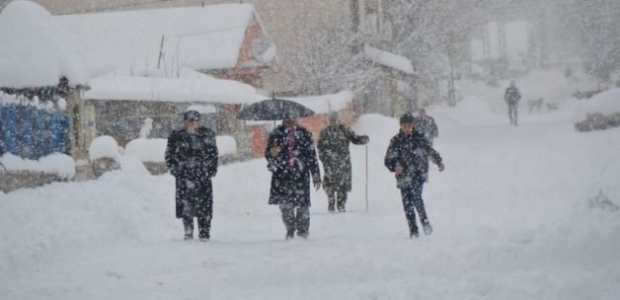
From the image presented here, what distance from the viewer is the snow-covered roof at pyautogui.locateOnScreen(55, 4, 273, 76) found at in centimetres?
2730

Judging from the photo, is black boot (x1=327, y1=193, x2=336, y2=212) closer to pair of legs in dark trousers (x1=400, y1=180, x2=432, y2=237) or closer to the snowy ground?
the snowy ground

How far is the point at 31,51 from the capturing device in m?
10.2

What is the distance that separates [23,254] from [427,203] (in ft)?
23.9

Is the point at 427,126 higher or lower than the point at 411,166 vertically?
higher

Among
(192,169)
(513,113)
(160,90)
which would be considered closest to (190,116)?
(192,169)

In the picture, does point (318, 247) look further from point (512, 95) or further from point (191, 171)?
point (512, 95)

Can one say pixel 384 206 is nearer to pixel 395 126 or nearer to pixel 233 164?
pixel 233 164

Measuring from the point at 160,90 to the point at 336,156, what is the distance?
716cm

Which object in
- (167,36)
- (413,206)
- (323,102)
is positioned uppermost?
(167,36)

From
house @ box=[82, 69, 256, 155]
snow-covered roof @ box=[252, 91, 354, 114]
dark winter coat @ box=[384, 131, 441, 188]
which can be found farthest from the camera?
snow-covered roof @ box=[252, 91, 354, 114]

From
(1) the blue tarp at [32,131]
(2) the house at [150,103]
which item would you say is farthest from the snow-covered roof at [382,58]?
(1) the blue tarp at [32,131]

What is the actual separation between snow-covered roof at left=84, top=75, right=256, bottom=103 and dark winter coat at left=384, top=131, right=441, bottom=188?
10.1m

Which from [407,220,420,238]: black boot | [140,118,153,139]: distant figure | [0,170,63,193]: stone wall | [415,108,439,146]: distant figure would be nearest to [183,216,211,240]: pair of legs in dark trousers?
[0,170,63,193]: stone wall

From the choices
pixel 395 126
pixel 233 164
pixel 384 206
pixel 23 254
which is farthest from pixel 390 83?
pixel 23 254
